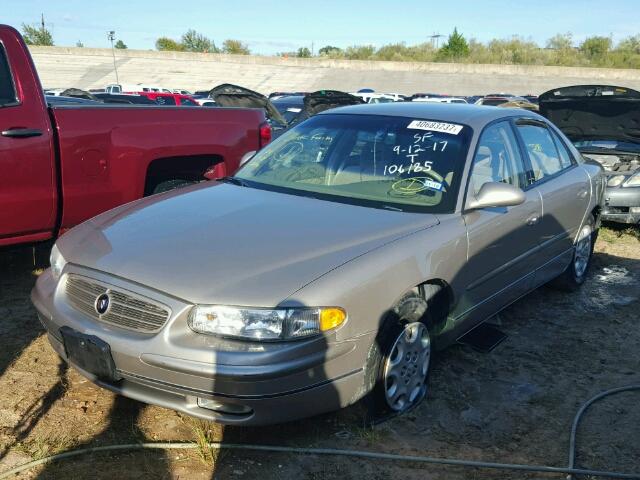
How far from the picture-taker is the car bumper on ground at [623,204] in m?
7.16

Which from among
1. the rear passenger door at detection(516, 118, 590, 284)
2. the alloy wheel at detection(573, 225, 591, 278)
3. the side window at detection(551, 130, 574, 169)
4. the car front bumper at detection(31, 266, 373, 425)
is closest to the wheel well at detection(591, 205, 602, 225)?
the alloy wheel at detection(573, 225, 591, 278)

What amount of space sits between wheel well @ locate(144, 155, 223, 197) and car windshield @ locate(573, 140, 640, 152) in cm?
509

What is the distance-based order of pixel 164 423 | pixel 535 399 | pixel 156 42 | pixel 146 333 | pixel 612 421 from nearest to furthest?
pixel 146 333
pixel 164 423
pixel 612 421
pixel 535 399
pixel 156 42

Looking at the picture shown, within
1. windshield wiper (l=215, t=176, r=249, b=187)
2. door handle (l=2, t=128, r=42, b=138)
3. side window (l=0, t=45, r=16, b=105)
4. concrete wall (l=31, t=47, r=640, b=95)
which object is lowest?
concrete wall (l=31, t=47, r=640, b=95)

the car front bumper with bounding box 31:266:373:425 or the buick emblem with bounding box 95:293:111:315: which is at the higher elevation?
the buick emblem with bounding box 95:293:111:315

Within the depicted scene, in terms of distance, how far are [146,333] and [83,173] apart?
2.39 m

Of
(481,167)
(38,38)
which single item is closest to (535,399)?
(481,167)

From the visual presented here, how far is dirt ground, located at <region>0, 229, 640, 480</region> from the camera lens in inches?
110

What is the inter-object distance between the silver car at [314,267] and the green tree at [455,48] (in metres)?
69.3

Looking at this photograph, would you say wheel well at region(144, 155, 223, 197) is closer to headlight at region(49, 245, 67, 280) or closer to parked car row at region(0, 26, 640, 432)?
parked car row at region(0, 26, 640, 432)

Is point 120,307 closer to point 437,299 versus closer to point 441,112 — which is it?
point 437,299

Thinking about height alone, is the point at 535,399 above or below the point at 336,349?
below

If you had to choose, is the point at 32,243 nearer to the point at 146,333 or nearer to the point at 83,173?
the point at 83,173

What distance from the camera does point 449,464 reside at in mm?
2857
